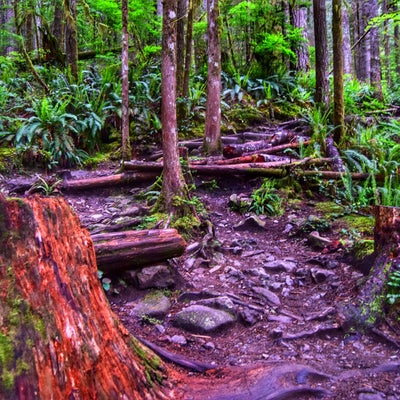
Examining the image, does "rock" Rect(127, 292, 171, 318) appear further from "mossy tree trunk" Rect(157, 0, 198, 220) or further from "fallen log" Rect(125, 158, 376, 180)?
"fallen log" Rect(125, 158, 376, 180)

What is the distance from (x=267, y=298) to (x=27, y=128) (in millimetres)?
7223

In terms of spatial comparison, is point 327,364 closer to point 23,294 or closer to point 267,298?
point 267,298

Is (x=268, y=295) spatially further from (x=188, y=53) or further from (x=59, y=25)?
(x=59, y=25)

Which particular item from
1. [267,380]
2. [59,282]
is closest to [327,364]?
[267,380]

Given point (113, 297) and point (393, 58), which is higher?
point (393, 58)

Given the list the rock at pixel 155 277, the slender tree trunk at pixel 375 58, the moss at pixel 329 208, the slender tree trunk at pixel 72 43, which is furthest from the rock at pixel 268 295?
the slender tree trunk at pixel 375 58

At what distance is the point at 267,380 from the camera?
2732 mm

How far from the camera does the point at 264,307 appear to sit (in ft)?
14.1

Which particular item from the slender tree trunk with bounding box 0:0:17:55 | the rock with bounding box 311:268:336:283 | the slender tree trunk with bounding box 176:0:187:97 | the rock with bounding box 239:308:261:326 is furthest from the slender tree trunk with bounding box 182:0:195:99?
the rock with bounding box 239:308:261:326

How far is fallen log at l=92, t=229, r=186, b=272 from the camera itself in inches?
171

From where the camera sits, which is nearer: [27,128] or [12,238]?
[12,238]

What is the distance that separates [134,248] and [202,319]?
3.72 ft

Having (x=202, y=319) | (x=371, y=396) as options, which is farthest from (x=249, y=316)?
(x=371, y=396)

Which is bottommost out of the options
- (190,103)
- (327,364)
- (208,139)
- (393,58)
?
(327,364)
